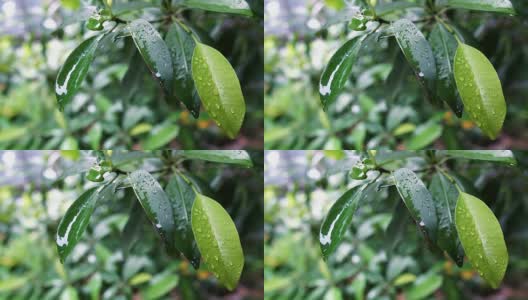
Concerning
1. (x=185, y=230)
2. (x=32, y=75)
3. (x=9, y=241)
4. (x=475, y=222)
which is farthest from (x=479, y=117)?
(x=9, y=241)

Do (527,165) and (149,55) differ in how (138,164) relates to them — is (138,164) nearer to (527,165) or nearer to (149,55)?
(149,55)

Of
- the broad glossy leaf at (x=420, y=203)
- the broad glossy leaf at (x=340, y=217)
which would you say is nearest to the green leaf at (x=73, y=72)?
the broad glossy leaf at (x=340, y=217)

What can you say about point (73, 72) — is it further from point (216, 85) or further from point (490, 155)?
point (490, 155)

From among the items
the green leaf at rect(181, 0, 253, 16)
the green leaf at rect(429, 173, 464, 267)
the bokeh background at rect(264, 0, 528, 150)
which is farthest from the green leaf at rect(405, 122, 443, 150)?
the green leaf at rect(181, 0, 253, 16)

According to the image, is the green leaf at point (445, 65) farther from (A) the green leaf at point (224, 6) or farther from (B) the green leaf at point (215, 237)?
(B) the green leaf at point (215, 237)

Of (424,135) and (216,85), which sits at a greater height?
(216,85)

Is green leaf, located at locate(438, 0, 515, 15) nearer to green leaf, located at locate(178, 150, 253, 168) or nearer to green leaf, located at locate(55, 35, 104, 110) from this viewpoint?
green leaf, located at locate(178, 150, 253, 168)

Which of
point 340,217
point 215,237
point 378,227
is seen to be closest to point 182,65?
point 215,237
